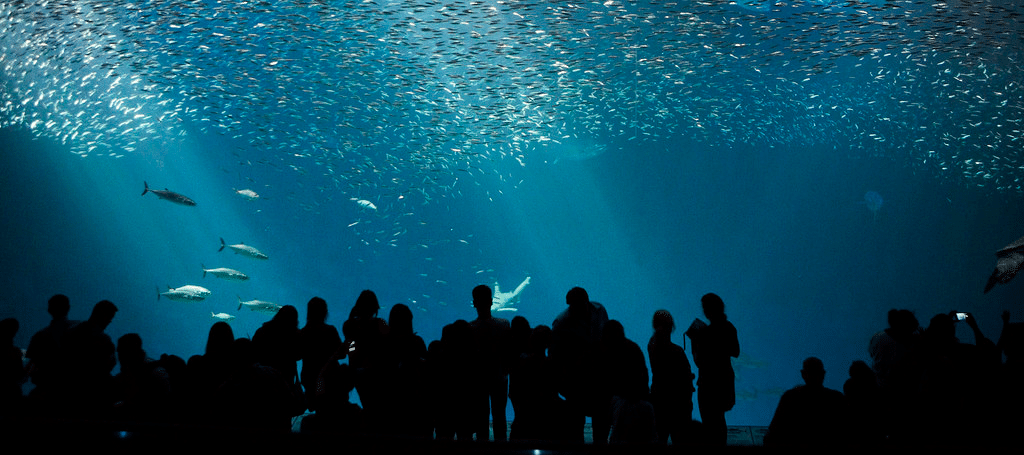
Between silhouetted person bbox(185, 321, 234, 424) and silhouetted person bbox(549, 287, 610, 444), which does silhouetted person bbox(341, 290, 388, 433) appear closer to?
silhouetted person bbox(185, 321, 234, 424)

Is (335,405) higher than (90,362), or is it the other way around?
(90,362)

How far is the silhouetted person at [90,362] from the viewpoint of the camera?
389 centimetres

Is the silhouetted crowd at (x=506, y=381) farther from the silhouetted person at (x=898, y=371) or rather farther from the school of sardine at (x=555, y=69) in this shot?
the school of sardine at (x=555, y=69)

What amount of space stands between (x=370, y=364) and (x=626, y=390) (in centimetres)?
155

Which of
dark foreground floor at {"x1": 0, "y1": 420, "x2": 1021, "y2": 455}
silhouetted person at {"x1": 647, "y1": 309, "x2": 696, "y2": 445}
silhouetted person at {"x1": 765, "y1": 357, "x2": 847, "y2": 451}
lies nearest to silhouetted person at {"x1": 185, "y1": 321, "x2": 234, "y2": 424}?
dark foreground floor at {"x1": 0, "y1": 420, "x2": 1021, "y2": 455}

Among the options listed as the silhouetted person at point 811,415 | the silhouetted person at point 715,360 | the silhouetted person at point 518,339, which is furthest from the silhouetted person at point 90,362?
the silhouetted person at point 811,415

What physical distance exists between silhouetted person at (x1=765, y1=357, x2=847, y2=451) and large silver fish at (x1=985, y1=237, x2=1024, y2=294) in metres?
3.12

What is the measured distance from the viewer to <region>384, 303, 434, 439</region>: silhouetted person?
351 centimetres

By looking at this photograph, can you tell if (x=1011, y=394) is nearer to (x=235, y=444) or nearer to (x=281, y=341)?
(x=235, y=444)

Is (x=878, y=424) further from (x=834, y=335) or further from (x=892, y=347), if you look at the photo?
(x=834, y=335)

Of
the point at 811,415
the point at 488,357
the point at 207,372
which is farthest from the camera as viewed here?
the point at 488,357

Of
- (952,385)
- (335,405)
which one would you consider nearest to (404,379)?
(335,405)

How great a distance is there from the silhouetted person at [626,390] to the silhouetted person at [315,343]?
1870 millimetres

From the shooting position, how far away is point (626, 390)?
10.6ft
